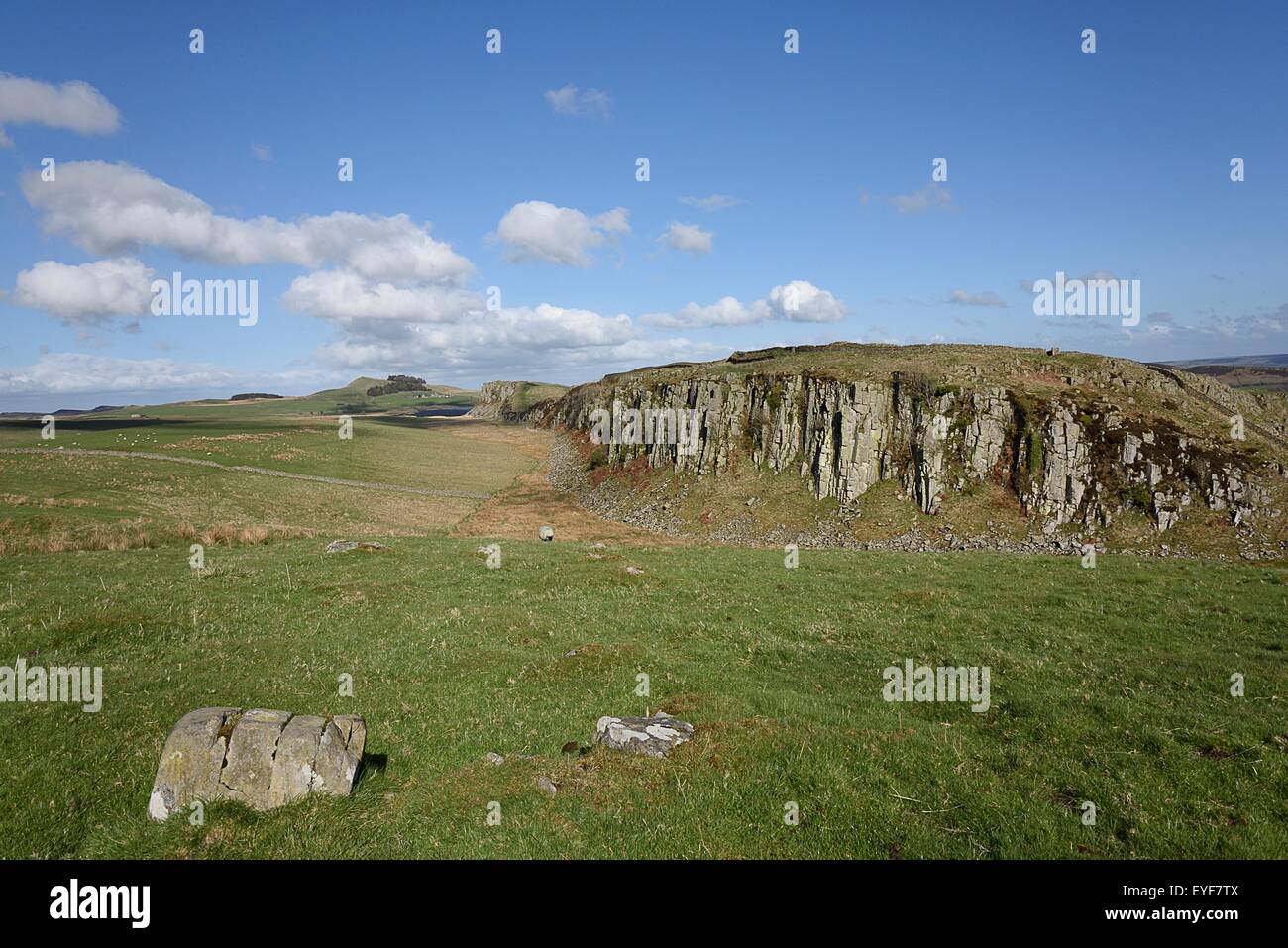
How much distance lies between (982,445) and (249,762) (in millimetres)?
64191

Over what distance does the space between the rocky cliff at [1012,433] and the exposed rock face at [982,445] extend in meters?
0.12

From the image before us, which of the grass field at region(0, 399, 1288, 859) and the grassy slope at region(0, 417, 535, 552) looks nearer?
the grass field at region(0, 399, 1288, 859)

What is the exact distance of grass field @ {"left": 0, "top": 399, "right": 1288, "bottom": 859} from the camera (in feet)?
33.5

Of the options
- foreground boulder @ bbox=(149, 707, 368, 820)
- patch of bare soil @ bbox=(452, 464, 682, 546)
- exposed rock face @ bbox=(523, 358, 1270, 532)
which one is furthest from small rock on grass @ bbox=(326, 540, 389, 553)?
exposed rock face @ bbox=(523, 358, 1270, 532)

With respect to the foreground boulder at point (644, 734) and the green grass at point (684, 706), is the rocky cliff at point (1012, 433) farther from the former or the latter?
the foreground boulder at point (644, 734)

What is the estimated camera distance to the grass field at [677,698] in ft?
33.5

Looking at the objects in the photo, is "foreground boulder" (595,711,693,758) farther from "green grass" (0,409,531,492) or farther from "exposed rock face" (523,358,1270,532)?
"green grass" (0,409,531,492)

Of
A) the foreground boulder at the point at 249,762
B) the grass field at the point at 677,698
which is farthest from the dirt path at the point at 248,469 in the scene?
the foreground boulder at the point at 249,762

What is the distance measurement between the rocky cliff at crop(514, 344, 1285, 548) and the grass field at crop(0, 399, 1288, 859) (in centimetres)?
2198

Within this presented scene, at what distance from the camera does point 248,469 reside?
8294 centimetres

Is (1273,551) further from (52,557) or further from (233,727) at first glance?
(52,557)
